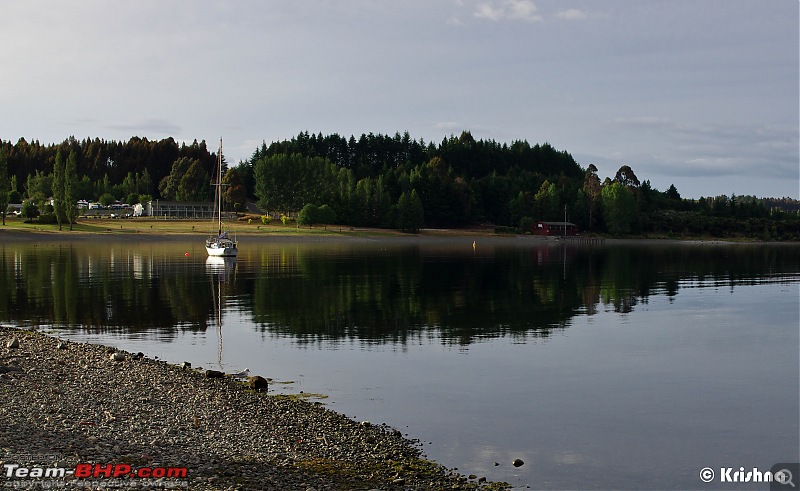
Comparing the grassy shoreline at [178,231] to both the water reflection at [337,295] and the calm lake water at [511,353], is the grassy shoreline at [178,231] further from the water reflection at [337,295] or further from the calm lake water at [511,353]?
the calm lake water at [511,353]

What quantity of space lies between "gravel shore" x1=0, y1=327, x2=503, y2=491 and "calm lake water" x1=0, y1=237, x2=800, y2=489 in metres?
1.46

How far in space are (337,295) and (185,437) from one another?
33.8 metres

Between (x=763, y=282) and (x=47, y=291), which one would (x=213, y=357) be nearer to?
(x=47, y=291)

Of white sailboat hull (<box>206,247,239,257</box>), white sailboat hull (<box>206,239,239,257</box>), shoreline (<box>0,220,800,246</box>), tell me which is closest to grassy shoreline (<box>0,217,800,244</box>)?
shoreline (<box>0,220,800,246</box>)

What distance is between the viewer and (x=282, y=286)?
5681cm

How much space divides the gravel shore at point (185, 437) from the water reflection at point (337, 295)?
11430 mm

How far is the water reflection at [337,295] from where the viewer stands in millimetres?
35969

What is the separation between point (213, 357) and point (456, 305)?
20.4 m

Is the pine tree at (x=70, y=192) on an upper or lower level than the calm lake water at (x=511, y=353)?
upper

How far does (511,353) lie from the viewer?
96.4 feet

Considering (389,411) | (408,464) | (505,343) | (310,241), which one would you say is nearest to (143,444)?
(408,464)

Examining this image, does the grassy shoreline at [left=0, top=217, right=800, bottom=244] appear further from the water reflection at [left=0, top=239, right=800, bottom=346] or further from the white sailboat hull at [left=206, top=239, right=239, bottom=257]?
the water reflection at [left=0, top=239, right=800, bottom=346]

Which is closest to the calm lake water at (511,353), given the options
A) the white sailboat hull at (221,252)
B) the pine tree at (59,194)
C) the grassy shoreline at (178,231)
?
the white sailboat hull at (221,252)

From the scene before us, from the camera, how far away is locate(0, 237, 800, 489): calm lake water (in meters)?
17.6
